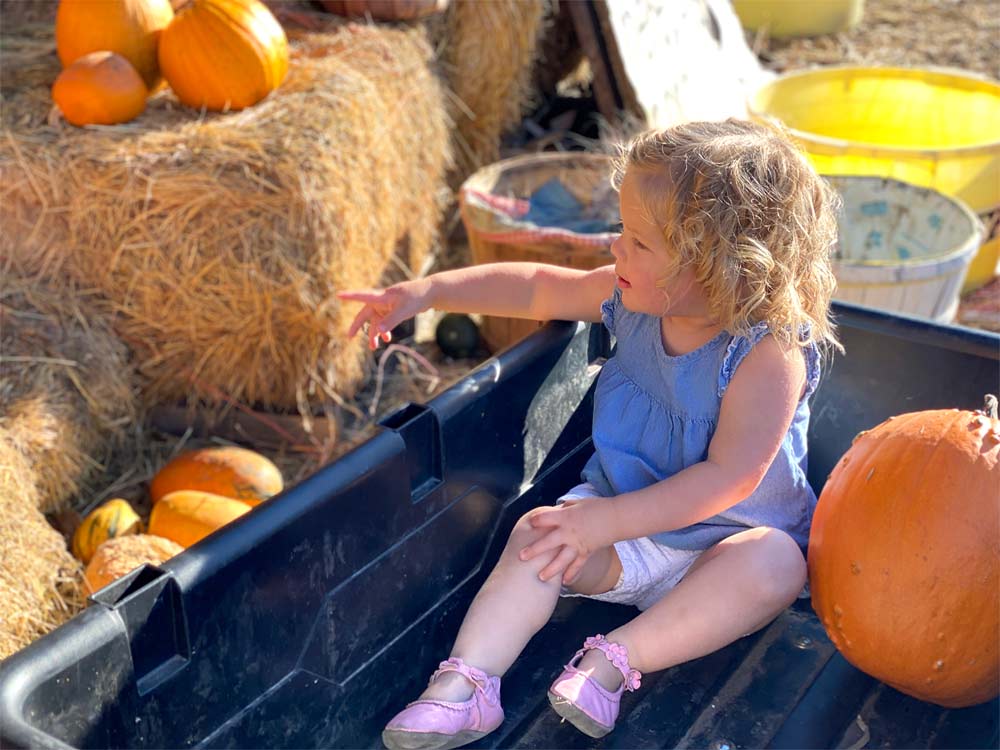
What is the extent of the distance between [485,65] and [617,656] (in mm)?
3157

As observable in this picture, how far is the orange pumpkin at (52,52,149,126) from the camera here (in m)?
3.15

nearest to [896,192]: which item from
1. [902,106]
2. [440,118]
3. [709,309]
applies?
[902,106]

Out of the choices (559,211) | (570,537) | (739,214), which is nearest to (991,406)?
(739,214)

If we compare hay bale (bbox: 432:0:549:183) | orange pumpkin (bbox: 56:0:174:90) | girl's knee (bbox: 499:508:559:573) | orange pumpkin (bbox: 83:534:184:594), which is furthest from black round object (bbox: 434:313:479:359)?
girl's knee (bbox: 499:508:559:573)

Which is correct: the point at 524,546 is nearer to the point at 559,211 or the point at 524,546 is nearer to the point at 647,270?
the point at 647,270

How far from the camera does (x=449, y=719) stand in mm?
1619

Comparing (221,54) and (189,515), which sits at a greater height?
(221,54)

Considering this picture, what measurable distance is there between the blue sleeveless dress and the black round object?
186cm

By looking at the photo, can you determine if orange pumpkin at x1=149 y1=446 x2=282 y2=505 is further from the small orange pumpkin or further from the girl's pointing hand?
the girl's pointing hand

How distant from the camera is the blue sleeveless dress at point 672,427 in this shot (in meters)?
1.86

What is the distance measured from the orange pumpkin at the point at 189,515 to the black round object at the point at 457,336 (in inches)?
49.4

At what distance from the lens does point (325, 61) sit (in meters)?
3.62

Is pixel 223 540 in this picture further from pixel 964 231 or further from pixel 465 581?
pixel 964 231

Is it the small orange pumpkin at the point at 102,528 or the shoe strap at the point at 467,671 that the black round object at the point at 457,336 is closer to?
the small orange pumpkin at the point at 102,528
